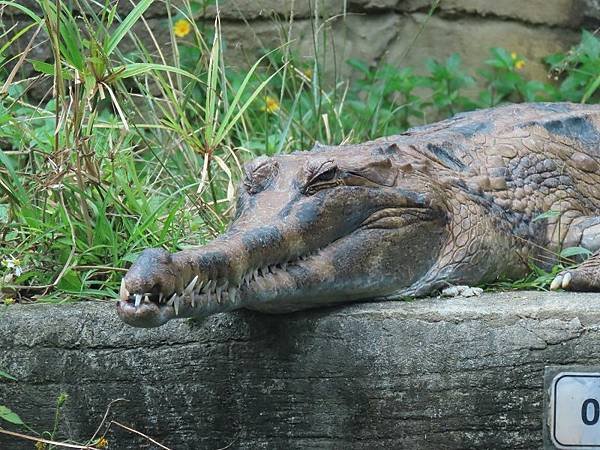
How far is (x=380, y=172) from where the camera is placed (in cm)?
344

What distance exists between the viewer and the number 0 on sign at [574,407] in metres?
2.84

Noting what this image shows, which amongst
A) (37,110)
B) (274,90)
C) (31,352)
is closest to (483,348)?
(31,352)

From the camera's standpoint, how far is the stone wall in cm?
666

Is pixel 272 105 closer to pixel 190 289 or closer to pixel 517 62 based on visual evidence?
pixel 517 62

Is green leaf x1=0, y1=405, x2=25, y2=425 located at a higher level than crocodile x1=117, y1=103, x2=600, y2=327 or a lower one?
lower

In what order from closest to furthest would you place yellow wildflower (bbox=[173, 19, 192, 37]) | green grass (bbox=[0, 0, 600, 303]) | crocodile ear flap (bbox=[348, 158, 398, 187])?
crocodile ear flap (bbox=[348, 158, 398, 187])
green grass (bbox=[0, 0, 600, 303])
yellow wildflower (bbox=[173, 19, 192, 37])

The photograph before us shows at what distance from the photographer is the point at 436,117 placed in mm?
6688

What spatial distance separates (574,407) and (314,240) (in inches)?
33.1

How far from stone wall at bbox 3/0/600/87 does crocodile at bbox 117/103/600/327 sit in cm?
250

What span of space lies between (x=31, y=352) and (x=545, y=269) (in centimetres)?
174

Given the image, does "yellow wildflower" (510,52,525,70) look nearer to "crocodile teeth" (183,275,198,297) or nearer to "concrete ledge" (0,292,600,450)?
"concrete ledge" (0,292,600,450)

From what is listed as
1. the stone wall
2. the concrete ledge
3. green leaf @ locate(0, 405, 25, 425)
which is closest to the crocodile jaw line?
the concrete ledge

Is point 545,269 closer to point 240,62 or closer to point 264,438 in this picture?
point 264,438

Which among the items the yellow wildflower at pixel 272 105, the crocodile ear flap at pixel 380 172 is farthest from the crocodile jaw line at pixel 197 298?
the yellow wildflower at pixel 272 105
